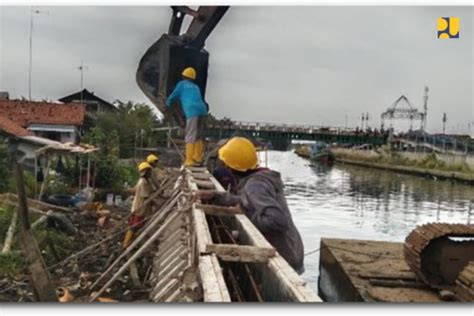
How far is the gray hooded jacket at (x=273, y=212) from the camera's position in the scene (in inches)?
125

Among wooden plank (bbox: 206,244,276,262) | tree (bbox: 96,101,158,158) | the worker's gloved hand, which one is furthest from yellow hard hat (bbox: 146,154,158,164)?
wooden plank (bbox: 206,244,276,262)

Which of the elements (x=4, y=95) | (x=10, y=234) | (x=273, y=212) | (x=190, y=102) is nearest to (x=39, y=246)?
(x=10, y=234)

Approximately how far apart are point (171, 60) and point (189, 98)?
383mm

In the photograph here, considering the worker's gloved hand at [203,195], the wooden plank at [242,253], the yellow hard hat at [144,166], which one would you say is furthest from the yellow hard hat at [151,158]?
the wooden plank at [242,253]

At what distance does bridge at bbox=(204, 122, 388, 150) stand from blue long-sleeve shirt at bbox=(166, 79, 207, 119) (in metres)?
A: 0.20

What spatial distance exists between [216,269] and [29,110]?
2195 millimetres

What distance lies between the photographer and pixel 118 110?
4.82 meters

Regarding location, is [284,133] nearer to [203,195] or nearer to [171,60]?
[203,195]

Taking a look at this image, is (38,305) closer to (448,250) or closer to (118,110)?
(118,110)

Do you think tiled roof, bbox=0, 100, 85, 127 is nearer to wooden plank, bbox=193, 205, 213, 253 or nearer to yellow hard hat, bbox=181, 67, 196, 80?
yellow hard hat, bbox=181, 67, 196, 80

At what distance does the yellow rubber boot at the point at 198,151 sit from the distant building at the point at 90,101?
162 cm

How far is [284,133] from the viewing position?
5070 mm

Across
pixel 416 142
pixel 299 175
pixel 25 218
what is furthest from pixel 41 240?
pixel 299 175

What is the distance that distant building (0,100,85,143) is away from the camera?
4.31 metres
